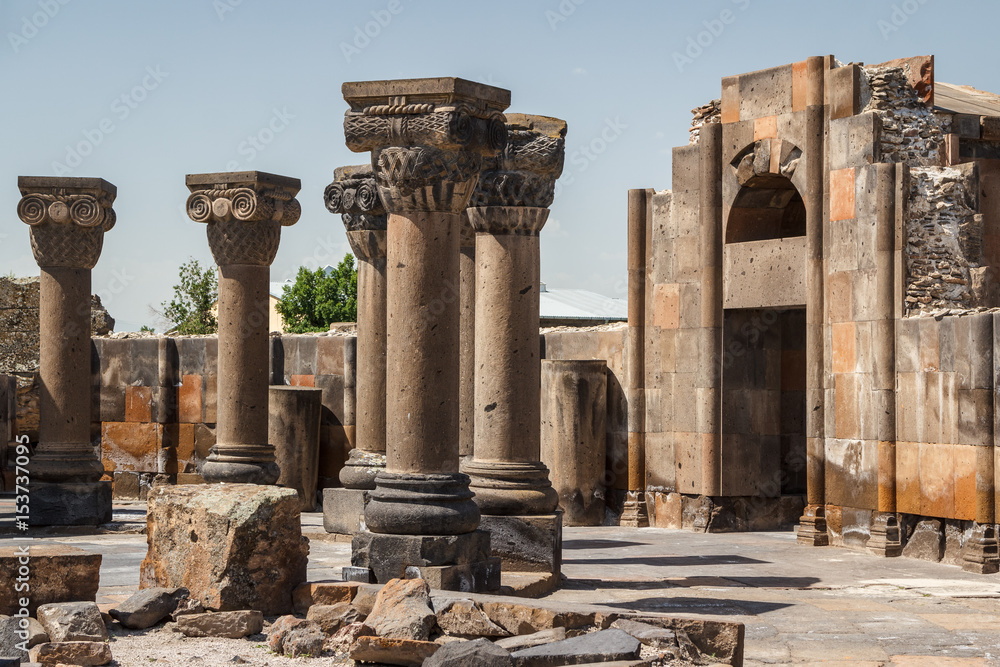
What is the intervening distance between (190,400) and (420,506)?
10310 mm

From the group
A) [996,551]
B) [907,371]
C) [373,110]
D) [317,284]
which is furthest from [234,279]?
[317,284]

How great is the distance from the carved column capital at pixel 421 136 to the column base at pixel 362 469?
4024 millimetres

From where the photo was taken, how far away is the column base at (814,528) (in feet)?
46.6

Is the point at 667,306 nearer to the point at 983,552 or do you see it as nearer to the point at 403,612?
the point at 983,552

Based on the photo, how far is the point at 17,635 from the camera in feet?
22.5

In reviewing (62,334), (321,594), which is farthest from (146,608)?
(62,334)

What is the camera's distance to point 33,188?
44.0ft

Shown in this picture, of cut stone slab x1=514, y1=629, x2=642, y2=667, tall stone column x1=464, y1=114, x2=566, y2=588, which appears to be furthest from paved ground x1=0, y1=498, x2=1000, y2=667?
cut stone slab x1=514, y1=629, x2=642, y2=667

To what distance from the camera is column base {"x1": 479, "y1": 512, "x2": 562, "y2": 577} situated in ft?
32.9

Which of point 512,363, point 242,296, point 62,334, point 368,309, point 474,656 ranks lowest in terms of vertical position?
point 474,656

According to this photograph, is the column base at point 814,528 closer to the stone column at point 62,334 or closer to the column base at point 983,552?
the column base at point 983,552

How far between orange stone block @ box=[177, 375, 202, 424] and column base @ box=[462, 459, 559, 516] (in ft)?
29.0

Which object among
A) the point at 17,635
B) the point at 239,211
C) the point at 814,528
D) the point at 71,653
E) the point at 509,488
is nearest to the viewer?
the point at 71,653

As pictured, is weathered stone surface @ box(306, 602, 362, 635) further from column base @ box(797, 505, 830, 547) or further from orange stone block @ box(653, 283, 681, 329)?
orange stone block @ box(653, 283, 681, 329)
